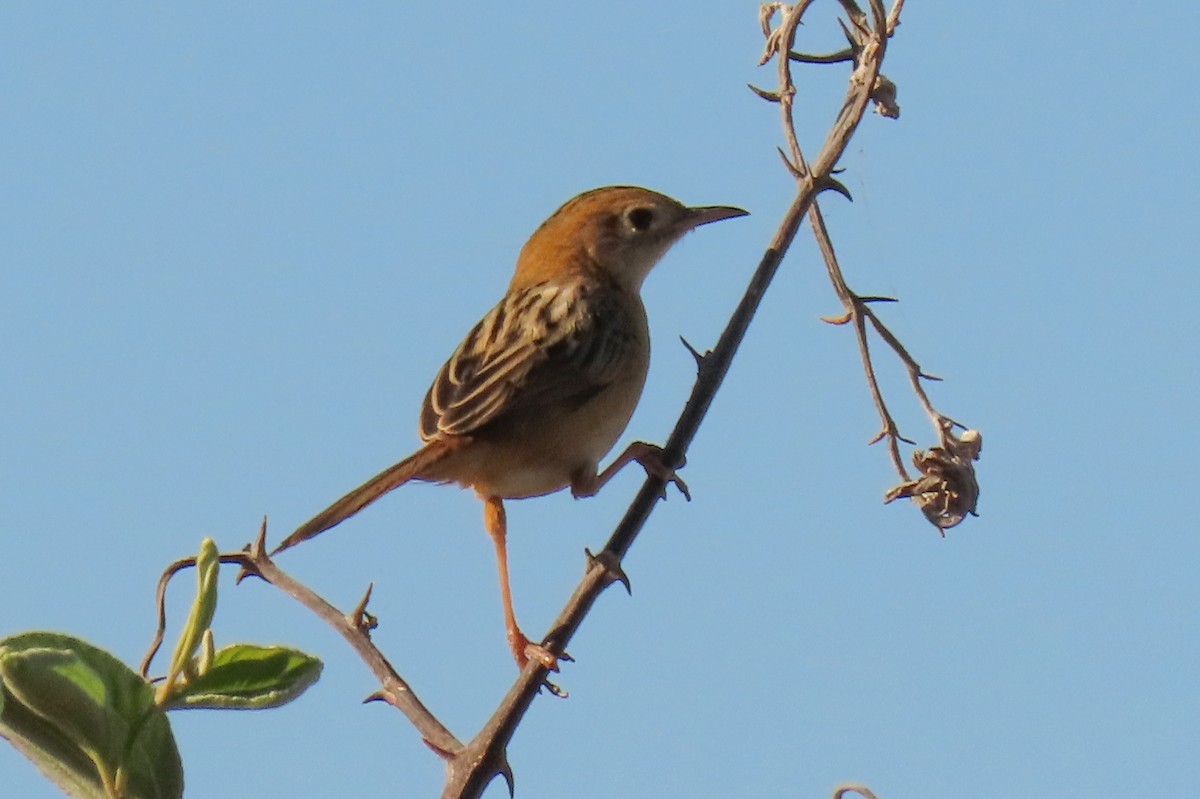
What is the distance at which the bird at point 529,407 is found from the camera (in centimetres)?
533

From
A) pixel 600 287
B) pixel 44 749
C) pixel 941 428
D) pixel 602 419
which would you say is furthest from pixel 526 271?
pixel 44 749

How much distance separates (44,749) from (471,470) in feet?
10.5

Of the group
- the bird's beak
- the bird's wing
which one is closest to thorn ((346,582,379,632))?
the bird's wing

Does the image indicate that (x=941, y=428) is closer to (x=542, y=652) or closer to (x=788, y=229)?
(x=788, y=229)

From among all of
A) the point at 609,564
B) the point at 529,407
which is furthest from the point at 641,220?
the point at 609,564

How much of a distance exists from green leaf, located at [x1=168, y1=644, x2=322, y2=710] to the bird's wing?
282cm

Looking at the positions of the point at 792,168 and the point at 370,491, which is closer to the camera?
the point at 792,168

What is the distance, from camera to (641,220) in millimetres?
6902

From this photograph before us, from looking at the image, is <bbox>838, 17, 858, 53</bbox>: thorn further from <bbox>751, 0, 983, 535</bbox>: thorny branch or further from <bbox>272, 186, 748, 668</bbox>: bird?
<bbox>272, 186, 748, 668</bbox>: bird

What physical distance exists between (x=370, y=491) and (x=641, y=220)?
7.97 feet

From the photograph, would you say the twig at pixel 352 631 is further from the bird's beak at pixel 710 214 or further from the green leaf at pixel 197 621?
the bird's beak at pixel 710 214

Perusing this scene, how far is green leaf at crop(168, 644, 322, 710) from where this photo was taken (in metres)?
2.41

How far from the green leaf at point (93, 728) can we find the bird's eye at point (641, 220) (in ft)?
15.6

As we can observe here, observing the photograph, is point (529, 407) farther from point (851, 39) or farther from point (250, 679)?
point (250, 679)
